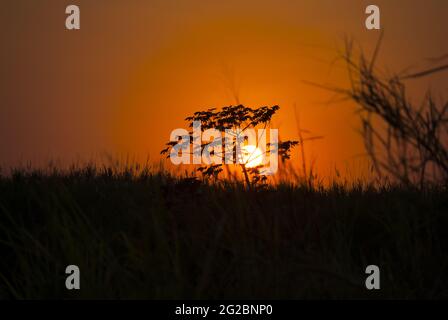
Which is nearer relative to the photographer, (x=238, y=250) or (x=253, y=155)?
(x=238, y=250)

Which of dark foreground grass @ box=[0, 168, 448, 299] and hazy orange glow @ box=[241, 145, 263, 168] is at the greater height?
hazy orange glow @ box=[241, 145, 263, 168]

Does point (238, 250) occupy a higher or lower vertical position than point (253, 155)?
lower

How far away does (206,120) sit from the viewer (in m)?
11.0

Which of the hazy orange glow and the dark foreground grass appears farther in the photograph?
the hazy orange glow

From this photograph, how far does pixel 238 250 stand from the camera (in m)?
3.18

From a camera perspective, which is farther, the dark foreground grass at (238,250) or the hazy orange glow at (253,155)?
the hazy orange glow at (253,155)

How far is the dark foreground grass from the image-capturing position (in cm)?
302

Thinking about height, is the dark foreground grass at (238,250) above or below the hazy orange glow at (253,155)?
below

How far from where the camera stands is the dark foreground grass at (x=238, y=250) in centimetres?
302
